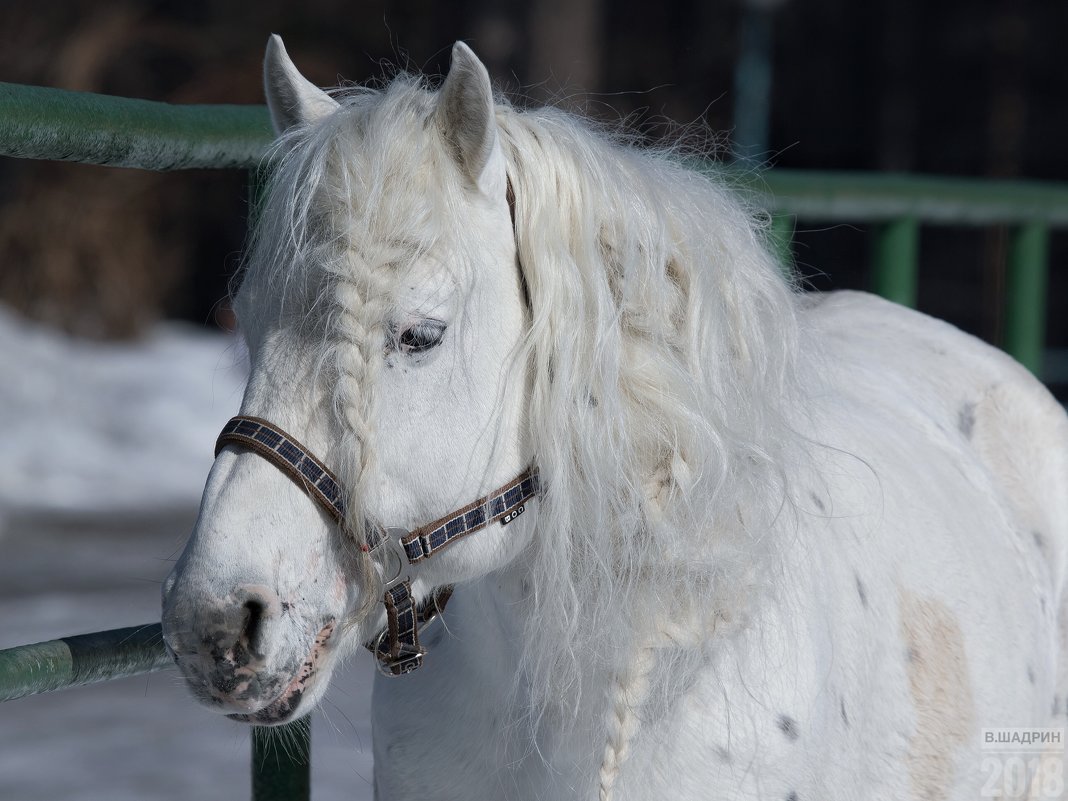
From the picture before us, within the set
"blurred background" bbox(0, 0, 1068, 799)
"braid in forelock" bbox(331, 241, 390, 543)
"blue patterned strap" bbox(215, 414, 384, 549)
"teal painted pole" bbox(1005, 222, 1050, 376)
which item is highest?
"braid in forelock" bbox(331, 241, 390, 543)

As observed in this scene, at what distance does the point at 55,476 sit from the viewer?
23.7 feet

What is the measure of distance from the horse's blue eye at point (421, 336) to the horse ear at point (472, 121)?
0.61ft

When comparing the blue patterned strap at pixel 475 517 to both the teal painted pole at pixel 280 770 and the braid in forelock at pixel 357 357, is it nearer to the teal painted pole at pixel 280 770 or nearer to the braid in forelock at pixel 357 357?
the braid in forelock at pixel 357 357

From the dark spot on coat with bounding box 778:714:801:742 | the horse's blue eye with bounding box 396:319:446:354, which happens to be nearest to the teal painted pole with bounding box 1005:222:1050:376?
the dark spot on coat with bounding box 778:714:801:742

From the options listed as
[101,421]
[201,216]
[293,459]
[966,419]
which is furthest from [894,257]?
[201,216]

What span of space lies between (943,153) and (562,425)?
1062 centimetres

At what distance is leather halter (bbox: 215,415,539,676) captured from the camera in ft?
4.98

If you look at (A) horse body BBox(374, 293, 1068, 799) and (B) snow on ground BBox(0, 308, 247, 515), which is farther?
(B) snow on ground BBox(0, 308, 247, 515)

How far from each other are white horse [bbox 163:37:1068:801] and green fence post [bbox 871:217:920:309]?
1.35 m

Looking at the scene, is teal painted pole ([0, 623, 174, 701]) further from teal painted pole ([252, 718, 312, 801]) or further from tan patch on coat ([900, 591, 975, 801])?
tan patch on coat ([900, 591, 975, 801])

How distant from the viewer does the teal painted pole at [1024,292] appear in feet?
12.6

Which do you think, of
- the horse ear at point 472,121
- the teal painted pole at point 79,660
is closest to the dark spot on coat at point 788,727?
the horse ear at point 472,121

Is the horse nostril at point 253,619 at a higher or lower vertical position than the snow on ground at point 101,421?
higher

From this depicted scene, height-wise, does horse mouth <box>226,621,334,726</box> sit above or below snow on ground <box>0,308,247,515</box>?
above
